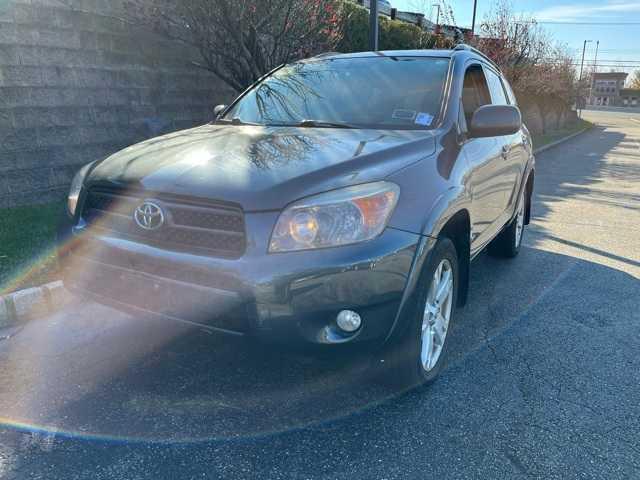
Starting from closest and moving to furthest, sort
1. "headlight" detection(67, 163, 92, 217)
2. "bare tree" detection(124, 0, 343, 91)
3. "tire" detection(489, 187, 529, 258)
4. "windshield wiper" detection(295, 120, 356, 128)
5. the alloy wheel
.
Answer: the alloy wheel < "headlight" detection(67, 163, 92, 217) < "windshield wiper" detection(295, 120, 356, 128) < "tire" detection(489, 187, 529, 258) < "bare tree" detection(124, 0, 343, 91)

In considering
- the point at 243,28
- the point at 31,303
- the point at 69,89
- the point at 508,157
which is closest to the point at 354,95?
the point at 508,157

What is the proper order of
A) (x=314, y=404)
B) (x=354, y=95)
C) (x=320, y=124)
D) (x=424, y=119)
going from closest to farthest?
(x=314, y=404), (x=424, y=119), (x=320, y=124), (x=354, y=95)

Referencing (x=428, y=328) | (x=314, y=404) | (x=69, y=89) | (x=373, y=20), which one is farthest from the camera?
(x=373, y=20)

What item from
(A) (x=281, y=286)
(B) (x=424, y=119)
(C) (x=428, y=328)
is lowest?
(C) (x=428, y=328)

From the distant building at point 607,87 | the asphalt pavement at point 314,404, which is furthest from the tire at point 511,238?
the distant building at point 607,87

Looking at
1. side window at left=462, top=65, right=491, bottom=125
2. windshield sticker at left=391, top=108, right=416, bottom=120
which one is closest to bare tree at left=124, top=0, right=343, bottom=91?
side window at left=462, top=65, right=491, bottom=125

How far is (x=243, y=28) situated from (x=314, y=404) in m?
5.42

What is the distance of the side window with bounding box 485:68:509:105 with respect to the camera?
451cm

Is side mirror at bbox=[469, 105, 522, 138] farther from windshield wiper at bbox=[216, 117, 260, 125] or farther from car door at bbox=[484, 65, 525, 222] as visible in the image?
windshield wiper at bbox=[216, 117, 260, 125]

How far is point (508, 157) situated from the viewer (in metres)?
4.31

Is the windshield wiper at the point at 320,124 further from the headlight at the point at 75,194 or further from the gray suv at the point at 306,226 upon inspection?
the headlight at the point at 75,194

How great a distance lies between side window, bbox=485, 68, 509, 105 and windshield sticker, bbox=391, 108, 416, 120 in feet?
4.53

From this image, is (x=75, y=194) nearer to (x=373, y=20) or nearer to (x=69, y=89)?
(x=69, y=89)

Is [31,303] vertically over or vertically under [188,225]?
under
